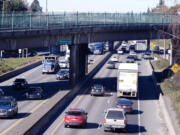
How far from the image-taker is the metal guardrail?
43719 millimetres

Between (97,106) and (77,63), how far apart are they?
54.5 feet

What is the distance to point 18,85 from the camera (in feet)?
182

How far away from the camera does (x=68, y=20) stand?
56.4 meters

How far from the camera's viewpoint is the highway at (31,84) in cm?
3456

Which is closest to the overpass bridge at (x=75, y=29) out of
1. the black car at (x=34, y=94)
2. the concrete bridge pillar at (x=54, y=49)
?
the black car at (x=34, y=94)

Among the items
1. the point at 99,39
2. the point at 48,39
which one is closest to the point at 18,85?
the point at 48,39

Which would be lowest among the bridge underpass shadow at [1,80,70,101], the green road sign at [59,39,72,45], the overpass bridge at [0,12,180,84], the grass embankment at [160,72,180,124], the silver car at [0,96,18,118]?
the bridge underpass shadow at [1,80,70,101]

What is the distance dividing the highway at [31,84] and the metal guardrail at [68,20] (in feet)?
26.3

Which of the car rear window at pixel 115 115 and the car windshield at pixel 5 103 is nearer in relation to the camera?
the car rear window at pixel 115 115

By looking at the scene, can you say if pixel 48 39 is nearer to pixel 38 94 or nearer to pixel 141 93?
pixel 38 94

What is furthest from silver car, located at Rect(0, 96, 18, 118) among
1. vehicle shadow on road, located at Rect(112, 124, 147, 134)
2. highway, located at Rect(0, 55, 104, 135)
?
vehicle shadow on road, located at Rect(112, 124, 147, 134)

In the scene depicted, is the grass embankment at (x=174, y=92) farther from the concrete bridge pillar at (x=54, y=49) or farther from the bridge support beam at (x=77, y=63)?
the concrete bridge pillar at (x=54, y=49)

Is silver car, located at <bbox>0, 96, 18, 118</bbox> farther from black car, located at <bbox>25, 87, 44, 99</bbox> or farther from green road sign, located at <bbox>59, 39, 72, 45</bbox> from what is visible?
green road sign, located at <bbox>59, 39, 72, 45</bbox>

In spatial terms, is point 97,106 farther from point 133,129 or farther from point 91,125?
point 133,129
